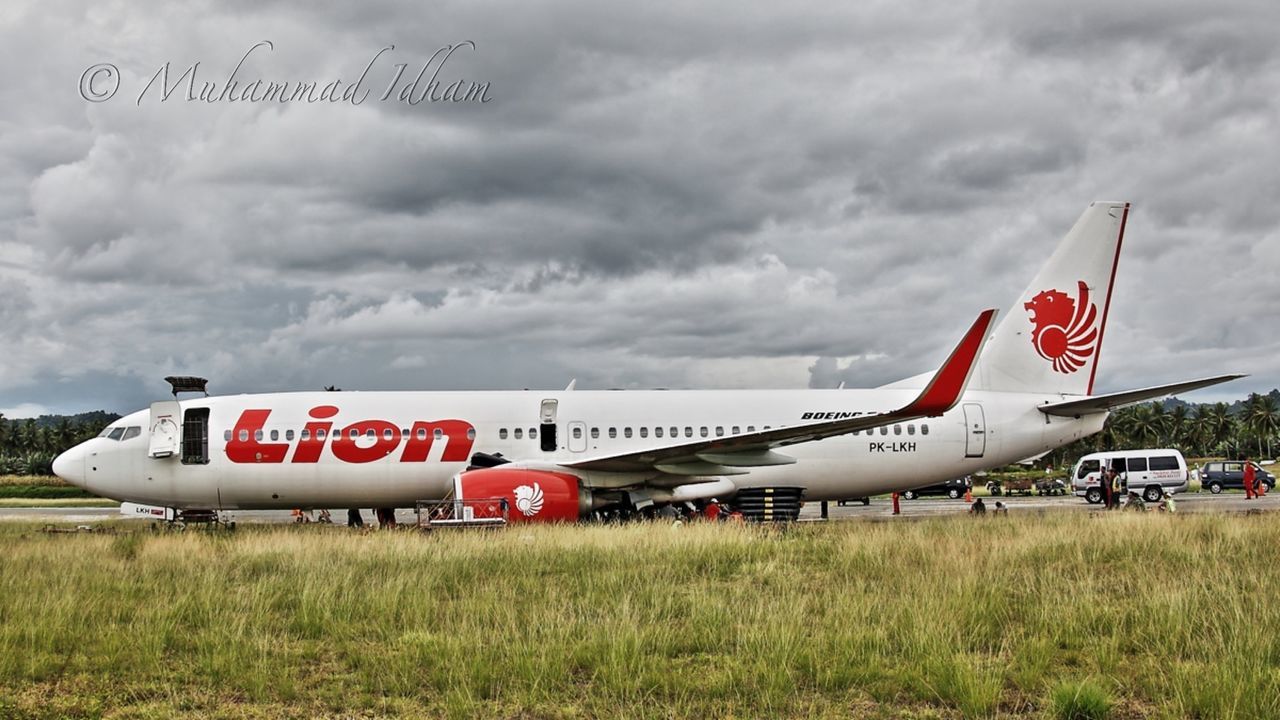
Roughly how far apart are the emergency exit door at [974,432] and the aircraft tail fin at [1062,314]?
40.2 inches

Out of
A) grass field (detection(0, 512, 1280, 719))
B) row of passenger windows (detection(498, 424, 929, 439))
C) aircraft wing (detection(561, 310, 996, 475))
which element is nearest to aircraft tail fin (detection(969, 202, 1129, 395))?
aircraft wing (detection(561, 310, 996, 475))

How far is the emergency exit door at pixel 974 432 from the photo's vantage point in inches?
957

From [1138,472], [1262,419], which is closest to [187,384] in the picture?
[1138,472]

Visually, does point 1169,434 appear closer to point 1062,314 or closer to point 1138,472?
point 1138,472

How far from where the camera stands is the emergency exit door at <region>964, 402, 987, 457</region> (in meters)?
24.3

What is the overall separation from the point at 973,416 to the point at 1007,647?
17428mm

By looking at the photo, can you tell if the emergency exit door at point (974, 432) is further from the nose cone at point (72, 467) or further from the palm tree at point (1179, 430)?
the palm tree at point (1179, 430)

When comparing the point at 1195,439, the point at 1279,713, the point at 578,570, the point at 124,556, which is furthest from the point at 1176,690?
the point at 1195,439

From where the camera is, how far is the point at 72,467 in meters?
22.4

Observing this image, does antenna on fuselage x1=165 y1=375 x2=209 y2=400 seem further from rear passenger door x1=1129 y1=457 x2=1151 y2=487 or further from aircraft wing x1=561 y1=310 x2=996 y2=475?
rear passenger door x1=1129 y1=457 x2=1151 y2=487

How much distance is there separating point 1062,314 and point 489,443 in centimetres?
1466

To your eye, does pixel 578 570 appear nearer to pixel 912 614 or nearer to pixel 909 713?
pixel 912 614

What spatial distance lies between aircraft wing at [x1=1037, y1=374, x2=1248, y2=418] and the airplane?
51 mm

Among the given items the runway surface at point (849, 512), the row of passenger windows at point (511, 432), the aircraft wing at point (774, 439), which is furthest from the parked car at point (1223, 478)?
the aircraft wing at point (774, 439)
